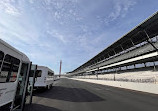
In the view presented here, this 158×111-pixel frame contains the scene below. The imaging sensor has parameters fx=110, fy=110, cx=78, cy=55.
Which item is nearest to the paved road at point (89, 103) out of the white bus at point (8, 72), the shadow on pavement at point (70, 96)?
the shadow on pavement at point (70, 96)

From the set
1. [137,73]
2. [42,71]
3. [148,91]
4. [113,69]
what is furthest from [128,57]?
[42,71]

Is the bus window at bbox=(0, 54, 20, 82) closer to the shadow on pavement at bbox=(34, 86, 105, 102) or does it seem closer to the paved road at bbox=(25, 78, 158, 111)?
the paved road at bbox=(25, 78, 158, 111)

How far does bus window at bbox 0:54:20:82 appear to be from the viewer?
13.1 ft

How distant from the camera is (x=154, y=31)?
862 inches

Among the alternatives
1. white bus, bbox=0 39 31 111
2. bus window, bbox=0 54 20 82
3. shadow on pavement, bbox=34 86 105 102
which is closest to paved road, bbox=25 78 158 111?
shadow on pavement, bbox=34 86 105 102

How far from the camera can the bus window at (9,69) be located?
3.98 m

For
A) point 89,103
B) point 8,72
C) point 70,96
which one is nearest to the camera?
point 8,72

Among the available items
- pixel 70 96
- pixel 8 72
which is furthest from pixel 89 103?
pixel 8 72

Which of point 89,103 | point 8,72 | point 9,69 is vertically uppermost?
point 9,69

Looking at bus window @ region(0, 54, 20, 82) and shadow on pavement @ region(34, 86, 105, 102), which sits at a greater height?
bus window @ region(0, 54, 20, 82)

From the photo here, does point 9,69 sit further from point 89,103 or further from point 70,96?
point 70,96

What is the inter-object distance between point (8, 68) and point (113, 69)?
41.2 meters

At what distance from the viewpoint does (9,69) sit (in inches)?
171

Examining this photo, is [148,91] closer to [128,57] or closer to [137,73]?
[128,57]
